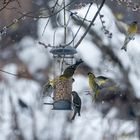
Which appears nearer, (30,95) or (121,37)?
(121,37)

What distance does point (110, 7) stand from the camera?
660 centimetres

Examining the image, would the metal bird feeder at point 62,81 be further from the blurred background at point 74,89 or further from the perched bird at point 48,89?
the blurred background at point 74,89

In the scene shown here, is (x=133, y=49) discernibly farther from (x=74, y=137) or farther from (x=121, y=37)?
(x=74, y=137)

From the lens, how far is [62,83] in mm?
3906

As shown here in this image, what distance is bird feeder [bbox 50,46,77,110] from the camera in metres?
3.83

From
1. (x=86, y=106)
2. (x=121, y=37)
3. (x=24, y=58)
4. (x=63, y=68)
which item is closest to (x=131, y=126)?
(x=86, y=106)

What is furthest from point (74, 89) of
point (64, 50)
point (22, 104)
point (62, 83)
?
point (64, 50)

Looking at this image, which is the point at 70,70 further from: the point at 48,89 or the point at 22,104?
the point at 22,104

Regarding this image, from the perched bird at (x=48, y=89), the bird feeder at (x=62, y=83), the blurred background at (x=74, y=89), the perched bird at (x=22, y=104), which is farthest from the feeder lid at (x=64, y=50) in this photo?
the perched bird at (x=22, y=104)

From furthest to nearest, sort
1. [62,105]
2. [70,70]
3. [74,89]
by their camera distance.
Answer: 1. [74,89]
2. [62,105]
3. [70,70]

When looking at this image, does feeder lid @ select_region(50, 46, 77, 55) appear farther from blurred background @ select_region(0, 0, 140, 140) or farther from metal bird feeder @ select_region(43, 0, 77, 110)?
blurred background @ select_region(0, 0, 140, 140)

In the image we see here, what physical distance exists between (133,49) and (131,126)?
36.9 inches

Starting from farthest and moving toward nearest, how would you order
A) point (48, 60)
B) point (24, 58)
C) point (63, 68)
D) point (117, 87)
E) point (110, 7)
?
point (24, 58) < point (48, 60) < point (117, 87) < point (110, 7) < point (63, 68)

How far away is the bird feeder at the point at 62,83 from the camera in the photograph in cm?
383
